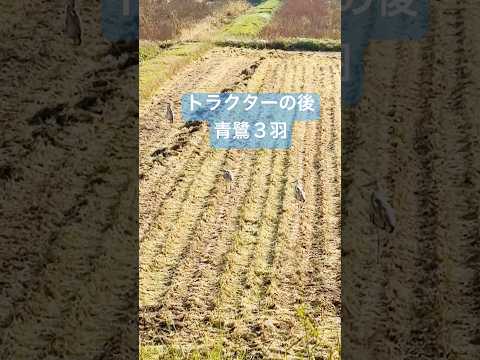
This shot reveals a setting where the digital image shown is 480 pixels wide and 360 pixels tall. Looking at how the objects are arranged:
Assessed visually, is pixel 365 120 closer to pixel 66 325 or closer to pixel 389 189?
pixel 389 189

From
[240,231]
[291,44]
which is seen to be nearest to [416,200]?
[240,231]

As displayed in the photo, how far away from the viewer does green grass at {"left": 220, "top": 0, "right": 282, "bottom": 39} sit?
8164 mm

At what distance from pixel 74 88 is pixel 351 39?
345 centimetres

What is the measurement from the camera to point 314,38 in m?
7.59

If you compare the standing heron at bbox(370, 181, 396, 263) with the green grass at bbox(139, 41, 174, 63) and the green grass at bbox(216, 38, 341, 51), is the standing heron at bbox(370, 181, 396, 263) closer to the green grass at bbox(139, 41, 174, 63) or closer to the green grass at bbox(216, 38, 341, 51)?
the green grass at bbox(216, 38, 341, 51)

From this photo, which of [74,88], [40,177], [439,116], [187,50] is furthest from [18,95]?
[439,116]

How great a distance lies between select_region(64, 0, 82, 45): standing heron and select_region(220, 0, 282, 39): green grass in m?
1.91

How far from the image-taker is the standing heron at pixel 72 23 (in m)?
8.46

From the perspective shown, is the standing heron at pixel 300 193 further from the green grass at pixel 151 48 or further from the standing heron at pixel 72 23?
the standing heron at pixel 72 23

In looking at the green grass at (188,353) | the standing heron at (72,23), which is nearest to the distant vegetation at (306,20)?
the standing heron at (72,23)

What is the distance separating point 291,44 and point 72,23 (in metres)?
3.03

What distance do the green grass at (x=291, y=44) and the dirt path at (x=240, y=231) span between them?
159 mm

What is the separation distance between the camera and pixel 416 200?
6.46 m

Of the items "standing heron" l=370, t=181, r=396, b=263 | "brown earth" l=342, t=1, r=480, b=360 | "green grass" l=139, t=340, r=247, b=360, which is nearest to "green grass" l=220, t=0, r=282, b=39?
"brown earth" l=342, t=1, r=480, b=360
